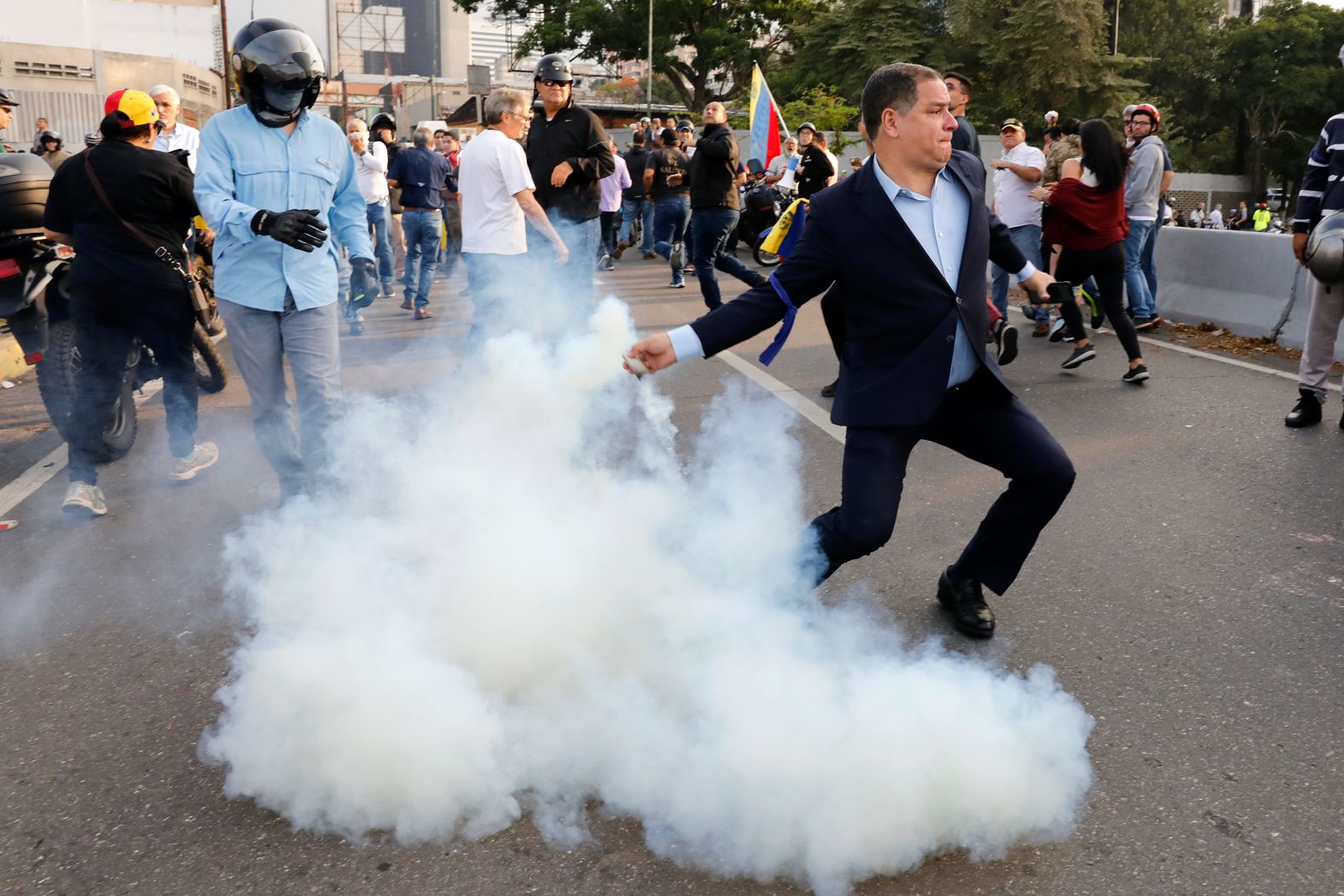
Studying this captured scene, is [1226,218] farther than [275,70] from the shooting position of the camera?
Yes

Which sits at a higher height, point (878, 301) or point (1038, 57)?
point (1038, 57)

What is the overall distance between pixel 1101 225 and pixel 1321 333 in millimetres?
1589

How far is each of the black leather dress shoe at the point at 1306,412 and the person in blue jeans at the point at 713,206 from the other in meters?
4.26

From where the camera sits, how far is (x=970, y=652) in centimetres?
341

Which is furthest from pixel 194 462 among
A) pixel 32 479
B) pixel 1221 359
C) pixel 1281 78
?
pixel 1281 78

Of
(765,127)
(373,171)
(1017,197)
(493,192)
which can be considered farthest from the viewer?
→ (765,127)

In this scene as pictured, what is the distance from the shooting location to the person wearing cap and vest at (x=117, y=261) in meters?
4.88

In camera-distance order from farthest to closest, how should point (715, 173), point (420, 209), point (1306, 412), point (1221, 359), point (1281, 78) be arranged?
point (1281, 78)
point (420, 209)
point (715, 173)
point (1221, 359)
point (1306, 412)

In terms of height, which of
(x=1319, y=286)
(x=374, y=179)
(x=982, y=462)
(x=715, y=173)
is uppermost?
(x=715, y=173)

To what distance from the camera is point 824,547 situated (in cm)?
314

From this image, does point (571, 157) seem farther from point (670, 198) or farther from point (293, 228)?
point (670, 198)

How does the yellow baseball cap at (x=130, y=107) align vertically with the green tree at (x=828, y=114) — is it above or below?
below

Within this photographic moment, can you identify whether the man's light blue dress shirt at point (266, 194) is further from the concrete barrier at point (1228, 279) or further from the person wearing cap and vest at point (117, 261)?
the concrete barrier at point (1228, 279)

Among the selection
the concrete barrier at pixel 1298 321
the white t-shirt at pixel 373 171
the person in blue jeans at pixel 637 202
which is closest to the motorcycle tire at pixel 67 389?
the white t-shirt at pixel 373 171
